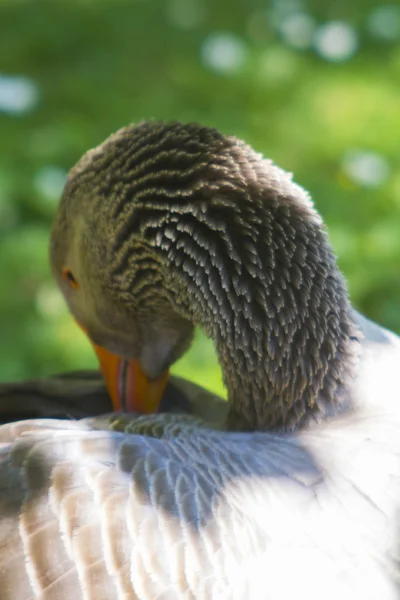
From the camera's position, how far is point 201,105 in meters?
4.82

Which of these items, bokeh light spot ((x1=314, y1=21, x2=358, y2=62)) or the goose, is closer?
the goose

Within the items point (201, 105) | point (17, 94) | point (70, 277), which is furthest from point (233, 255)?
point (17, 94)

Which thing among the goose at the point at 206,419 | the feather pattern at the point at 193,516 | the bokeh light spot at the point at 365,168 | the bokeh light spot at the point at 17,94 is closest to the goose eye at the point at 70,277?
the goose at the point at 206,419

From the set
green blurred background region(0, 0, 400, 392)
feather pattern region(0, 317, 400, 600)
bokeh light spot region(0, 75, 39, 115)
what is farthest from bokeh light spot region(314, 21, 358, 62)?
feather pattern region(0, 317, 400, 600)

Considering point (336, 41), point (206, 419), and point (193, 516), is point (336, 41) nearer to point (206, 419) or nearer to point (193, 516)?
point (206, 419)

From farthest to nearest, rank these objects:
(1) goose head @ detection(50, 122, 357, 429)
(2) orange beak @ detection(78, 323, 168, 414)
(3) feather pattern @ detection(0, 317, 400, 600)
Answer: (2) orange beak @ detection(78, 323, 168, 414) < (1) goose head @ detection(50, 122, 357, 429) < (3) feather pattern @ detection(0, 317, 400, 600)

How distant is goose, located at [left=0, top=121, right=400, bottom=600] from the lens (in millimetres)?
1707

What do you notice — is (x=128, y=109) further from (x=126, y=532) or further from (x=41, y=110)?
(x=126, y=532)

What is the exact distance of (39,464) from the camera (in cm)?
182

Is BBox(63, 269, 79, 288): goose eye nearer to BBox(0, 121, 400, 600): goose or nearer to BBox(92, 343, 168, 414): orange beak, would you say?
BBox(0, 121, 400, 600): goose

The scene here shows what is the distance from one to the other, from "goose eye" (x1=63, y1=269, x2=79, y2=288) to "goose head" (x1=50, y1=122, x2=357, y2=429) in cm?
17

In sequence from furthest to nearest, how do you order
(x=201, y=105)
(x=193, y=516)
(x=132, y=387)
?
1. (x=201, y=105)
2. (x=132, y=387)
3. (x=193, y=516)

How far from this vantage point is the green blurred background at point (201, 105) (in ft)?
12.0

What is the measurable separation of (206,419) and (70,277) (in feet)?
1.87
